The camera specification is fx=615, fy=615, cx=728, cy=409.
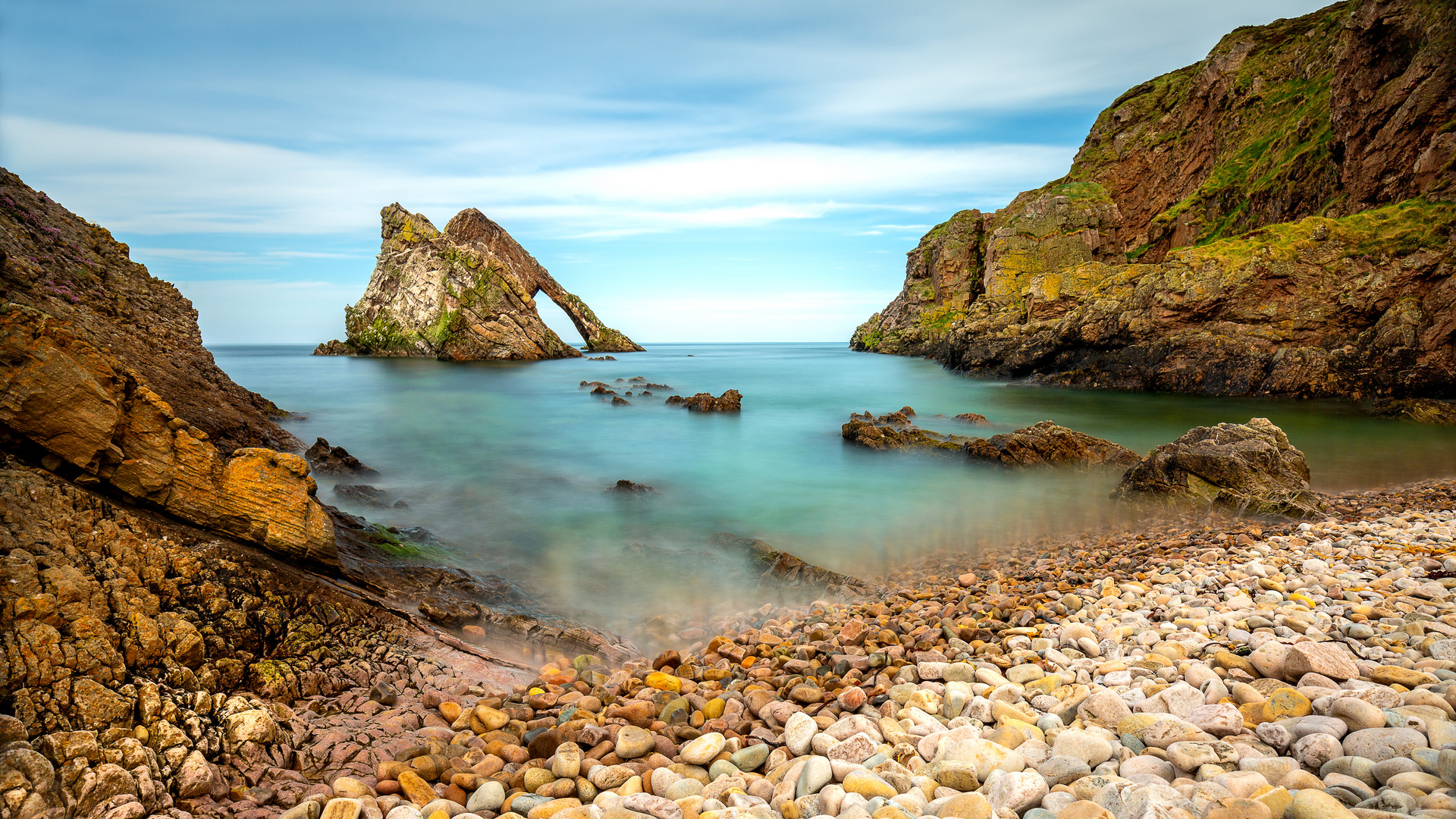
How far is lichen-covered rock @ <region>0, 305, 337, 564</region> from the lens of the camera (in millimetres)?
3432

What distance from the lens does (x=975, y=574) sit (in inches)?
262

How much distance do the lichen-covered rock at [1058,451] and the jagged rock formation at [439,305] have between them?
53.5 metres

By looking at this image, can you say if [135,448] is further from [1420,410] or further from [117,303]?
[1420,410]

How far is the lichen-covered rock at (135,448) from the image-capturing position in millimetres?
3432

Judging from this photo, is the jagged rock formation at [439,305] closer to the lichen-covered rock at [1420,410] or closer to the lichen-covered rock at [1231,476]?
the lichen-covered rock at [1231,476]

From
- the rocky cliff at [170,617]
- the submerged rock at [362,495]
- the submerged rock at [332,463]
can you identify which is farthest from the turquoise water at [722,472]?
the rocky cliff at [170,617]

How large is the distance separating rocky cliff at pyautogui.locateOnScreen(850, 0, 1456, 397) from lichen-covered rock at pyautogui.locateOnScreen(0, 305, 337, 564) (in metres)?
29.5

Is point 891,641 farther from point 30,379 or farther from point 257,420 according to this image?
point 257,420

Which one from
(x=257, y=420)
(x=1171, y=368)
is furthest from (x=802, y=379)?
(x=257, y=420)

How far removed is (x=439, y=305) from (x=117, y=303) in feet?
173

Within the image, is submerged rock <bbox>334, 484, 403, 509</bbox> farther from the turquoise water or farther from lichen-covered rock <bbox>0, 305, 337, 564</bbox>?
lichen-covered rock <bbox>0, 305, 337, 564</bbox>

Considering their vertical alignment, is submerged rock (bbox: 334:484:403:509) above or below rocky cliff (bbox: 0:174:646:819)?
below

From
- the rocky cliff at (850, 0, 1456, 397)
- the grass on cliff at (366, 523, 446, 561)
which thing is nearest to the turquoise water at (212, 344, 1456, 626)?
the grass on cliff at (366, 523, 446, 561)

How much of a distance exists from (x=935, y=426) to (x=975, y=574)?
13.3m
